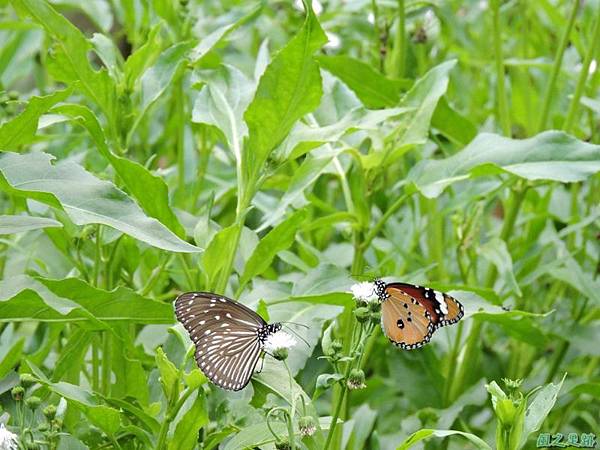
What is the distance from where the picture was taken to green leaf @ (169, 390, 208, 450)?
0.86 metres

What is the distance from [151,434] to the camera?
92cm

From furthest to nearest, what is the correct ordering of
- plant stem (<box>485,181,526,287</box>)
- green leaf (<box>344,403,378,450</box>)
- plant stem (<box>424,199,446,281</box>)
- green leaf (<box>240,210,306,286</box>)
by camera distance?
plant stem (<box>424,199,446,281</box>) → plant stem (<box>485,181,526,287</box>) → green leaf (<box>344,403,378,450</box>) → green leaf (<box>240,210,306,286</box>)

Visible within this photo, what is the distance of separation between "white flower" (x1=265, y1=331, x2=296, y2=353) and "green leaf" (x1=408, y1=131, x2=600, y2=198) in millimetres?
345

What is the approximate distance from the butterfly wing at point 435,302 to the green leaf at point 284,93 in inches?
7.3

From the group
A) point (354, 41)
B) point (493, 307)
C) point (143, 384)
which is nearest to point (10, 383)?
point (143, 384)

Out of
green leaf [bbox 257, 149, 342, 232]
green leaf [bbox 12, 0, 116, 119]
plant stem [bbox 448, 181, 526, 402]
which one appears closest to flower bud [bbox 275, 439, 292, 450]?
green leaf [bbox 257, 149, 342, 232]

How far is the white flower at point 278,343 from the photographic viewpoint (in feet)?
2.73

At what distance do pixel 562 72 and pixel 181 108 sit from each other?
0.58m

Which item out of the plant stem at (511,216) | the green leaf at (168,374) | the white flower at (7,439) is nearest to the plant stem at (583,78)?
the plant stem at (511,216)

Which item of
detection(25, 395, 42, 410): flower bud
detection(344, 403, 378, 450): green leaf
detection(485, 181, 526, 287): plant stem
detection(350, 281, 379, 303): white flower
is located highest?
detection(350, 281, 379, 303): white flower

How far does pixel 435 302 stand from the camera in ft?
3.15

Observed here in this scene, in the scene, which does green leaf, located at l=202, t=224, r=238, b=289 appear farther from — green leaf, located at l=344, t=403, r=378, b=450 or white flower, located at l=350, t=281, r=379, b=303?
green leaf, located at l=344, t=403, r=378, b=450

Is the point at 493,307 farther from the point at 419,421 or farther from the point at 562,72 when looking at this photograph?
the point at 562,72

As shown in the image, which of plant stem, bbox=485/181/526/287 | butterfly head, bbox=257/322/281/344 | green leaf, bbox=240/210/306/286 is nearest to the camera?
butterfly head, bbox=257/322/281/344
